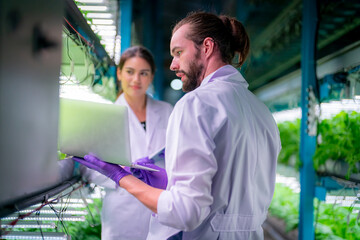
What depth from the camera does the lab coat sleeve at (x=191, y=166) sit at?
100cm

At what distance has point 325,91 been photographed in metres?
3.15

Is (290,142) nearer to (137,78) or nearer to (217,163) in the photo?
(137,78)

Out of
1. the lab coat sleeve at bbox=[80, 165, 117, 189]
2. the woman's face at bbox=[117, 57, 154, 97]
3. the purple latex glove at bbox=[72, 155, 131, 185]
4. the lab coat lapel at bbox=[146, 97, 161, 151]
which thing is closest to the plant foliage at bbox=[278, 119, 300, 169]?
the lab coat lapel at bbox=[146, 97, 161, 151]

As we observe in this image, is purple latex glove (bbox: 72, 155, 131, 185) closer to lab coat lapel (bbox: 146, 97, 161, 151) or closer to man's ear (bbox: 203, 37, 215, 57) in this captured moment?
man's ear (bbox: 203, 37, 215, 57)

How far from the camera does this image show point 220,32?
4.43ft

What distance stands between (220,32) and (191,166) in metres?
0.64

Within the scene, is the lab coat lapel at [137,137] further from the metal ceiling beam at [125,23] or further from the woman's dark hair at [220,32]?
the metal ceiling beam at [125,23]

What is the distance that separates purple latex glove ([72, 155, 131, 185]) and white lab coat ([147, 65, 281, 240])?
26 centimetres

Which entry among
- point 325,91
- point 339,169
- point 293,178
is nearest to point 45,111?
point 339,169

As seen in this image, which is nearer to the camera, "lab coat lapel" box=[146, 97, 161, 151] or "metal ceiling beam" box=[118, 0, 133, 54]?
"lab coat lapel" box=[146, 97, 161, 151]

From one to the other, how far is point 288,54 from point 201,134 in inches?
176

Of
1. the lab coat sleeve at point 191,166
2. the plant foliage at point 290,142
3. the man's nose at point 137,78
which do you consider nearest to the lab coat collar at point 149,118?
the man's nose at point 137,78

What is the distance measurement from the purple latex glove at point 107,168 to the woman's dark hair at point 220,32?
62cm

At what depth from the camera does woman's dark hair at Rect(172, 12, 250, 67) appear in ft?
4.23
